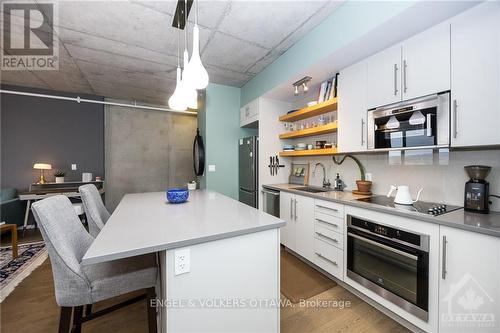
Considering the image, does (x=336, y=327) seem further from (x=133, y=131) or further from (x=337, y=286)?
(x=133, y=131)

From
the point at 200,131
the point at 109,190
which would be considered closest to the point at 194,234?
the point at 200,131

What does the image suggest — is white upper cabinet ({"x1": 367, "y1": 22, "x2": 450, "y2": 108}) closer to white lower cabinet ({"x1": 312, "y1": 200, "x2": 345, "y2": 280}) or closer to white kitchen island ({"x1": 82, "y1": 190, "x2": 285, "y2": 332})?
white lower cabinet ({"x1": 312, "y1": 200, "x2": 345, "y2": 280})

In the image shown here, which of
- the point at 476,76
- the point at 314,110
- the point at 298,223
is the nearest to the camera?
the point at 476,76

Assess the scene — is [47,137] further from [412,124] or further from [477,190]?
[477,190]

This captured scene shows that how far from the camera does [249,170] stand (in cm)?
340

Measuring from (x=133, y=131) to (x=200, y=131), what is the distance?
218 cm

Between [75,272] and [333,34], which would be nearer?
[75,272]

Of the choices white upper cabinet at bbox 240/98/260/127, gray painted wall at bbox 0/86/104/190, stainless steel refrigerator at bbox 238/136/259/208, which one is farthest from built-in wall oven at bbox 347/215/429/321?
gray painted wall at bbox 0/86/104/190

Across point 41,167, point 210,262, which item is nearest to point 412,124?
point 210,262

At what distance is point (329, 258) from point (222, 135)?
2598 millimetres

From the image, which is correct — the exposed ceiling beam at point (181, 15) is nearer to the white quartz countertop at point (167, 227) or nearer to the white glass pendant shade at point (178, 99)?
the white glass pendant shade at point (178, 99)

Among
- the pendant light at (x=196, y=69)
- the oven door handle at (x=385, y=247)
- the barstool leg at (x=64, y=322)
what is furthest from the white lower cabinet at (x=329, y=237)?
the barstool leg at (x=64, y=322)

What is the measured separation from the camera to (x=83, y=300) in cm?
108

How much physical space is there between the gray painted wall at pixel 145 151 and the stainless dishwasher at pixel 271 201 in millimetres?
3022
